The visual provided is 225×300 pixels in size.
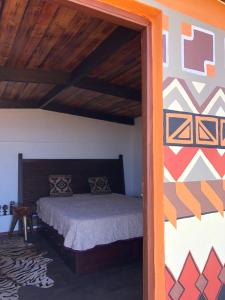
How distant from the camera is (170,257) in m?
1.86

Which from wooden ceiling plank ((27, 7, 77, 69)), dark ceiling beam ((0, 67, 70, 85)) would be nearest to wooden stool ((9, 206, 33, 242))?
dark ceiling beam ((0, 67, 70, 85))

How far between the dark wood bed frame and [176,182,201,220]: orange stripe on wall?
192cm

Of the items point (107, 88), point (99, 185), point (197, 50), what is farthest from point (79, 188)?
point (197, 50)

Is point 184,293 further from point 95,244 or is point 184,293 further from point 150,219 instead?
point 95,244

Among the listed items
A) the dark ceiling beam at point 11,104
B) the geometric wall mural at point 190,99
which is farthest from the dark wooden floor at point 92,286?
the dark ceiling beam at point 11,104

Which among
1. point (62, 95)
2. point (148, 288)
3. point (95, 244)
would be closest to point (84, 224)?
point (95, 244)

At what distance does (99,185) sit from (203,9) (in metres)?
4.49

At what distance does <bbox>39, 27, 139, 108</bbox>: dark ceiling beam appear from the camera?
283 cm

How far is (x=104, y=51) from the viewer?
10.4 ft

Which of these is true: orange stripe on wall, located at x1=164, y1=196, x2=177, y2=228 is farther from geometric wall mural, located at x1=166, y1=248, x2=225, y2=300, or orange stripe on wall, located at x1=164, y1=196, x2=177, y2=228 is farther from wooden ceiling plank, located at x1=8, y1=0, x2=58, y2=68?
wooden ceiling plank, located at x1=8, y1=0, x2=58, y2=68

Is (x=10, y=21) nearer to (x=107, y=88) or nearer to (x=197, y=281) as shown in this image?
(x=107, y=88)

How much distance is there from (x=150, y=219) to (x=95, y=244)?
1.84 meters

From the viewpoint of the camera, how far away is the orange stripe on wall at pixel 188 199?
1.93 metres

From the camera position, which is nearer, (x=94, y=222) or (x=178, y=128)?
(x=178, y=128)
